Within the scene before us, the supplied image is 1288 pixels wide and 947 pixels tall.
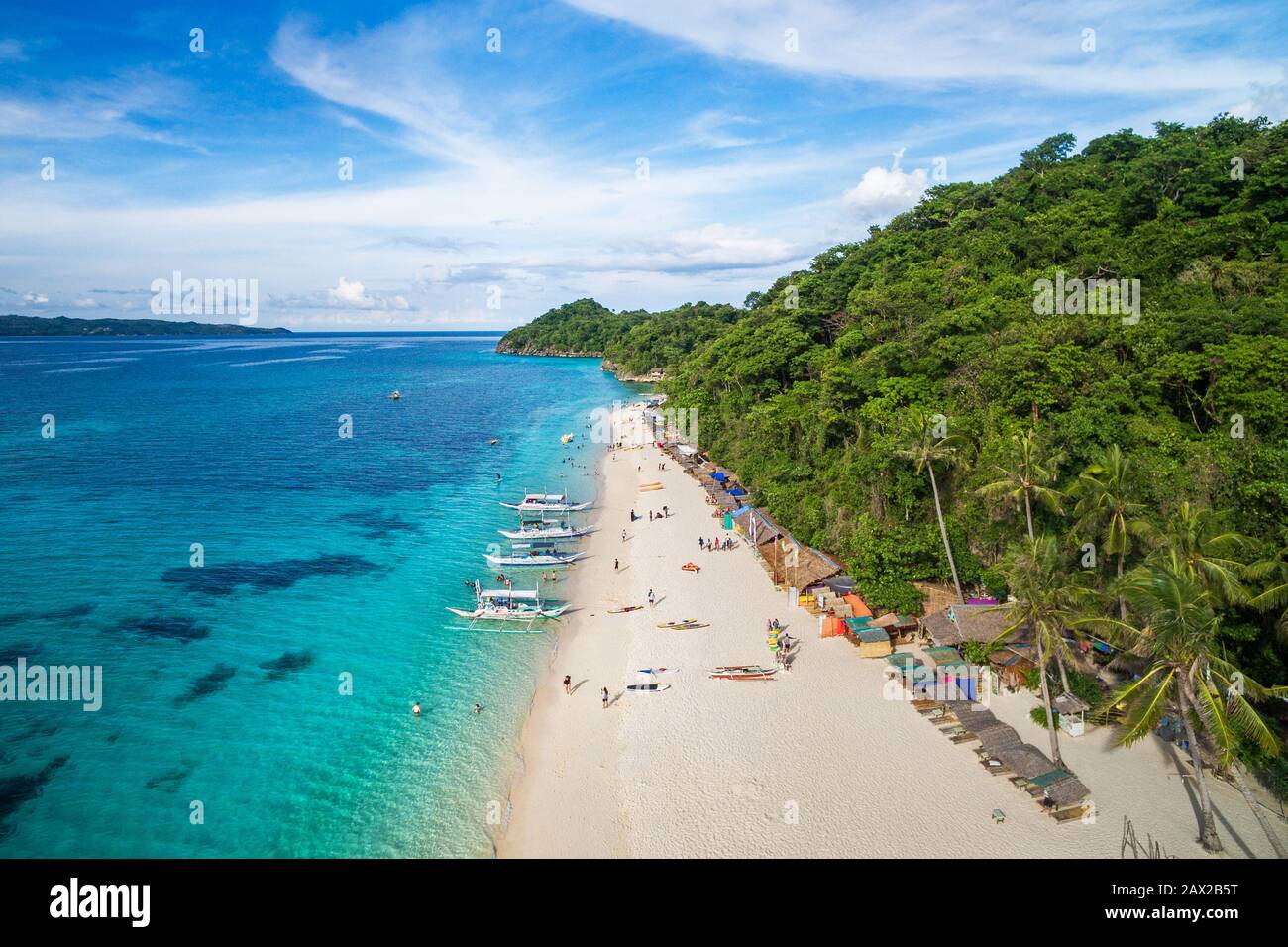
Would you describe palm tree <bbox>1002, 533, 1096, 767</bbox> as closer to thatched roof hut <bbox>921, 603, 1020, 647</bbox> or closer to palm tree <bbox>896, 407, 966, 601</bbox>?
thatched roof hut <bbox>921, 603, 1020, 647</bbox>

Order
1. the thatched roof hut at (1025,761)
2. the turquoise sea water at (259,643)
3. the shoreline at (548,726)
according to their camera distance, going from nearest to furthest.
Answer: the thatched roof hut at (1025,761), the shoreline at (548,726), the turquoise sea water at (259,643)

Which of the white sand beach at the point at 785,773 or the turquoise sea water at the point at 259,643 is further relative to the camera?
the turquoise sea water at the point at 259,643

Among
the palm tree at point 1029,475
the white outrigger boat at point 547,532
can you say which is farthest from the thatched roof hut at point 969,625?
the white outrigger boat at point 547,532

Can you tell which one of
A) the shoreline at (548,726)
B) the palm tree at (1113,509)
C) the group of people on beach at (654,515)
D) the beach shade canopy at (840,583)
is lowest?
the shoreline at (548,726)

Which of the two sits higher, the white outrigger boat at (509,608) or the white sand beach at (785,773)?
the white outrigger boat at (509,608)

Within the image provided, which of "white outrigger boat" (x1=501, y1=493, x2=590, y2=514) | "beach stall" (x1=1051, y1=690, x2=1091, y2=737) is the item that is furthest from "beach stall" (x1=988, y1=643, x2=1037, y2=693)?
"white outrigger boat" (x1=501, y1=493, x2=590, y2=514)

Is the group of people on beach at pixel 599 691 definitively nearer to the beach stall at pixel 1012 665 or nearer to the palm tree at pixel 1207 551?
the beach stall at pixel 1012 665
